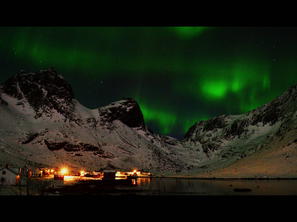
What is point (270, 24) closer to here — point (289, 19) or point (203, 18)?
point (289, 19)

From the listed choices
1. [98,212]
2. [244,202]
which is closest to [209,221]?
[244,202]

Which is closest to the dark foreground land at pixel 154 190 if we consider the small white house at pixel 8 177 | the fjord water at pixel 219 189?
the fjord water at pixel 219 189

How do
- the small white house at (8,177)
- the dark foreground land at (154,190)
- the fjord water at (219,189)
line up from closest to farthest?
the dark foreground land at (154,190), the fjord water at (219,189), the small white house at (8,177)

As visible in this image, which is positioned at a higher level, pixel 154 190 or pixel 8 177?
pixel 8 177

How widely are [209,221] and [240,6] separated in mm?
10447

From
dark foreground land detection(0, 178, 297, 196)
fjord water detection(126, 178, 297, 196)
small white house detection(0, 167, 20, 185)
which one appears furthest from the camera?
small white house detection(0, 167, 20, 185)

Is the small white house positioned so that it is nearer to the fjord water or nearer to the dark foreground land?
the dark foreground land

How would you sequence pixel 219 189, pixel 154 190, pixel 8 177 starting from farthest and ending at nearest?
pixel 8 177
pixel 219 189
pixel 154 190

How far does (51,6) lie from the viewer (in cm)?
1542

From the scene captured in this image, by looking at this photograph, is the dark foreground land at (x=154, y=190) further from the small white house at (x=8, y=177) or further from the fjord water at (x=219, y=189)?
the small white house at (x=8, y=177)

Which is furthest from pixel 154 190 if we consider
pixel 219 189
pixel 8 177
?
pixel 8 177

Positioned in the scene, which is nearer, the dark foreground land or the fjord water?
the dark foreground land

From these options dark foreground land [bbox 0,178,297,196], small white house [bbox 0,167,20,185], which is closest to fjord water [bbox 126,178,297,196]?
dark foreground land [bbox 0,178,297,196]

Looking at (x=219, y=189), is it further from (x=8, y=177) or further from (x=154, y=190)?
(x=8, y=177)
